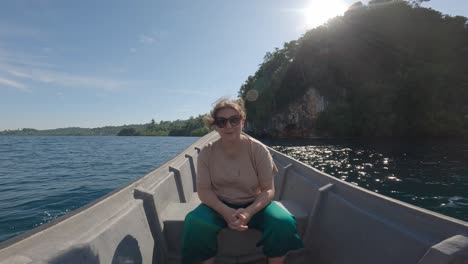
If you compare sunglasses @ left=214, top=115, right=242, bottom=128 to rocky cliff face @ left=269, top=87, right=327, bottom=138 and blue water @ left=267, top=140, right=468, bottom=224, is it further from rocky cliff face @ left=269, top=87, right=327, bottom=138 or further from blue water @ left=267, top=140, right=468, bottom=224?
rocky cliff face @ left=269, top=87, right=327, bottom=138

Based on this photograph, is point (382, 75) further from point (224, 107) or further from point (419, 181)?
point (224, 107)

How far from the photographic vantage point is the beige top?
8.21 feet

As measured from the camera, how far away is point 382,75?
51781 millimetres

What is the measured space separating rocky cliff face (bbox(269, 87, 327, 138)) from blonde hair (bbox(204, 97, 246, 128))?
52.5 m

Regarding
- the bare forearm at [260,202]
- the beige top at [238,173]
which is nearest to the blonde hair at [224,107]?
the beige top at [238,173]

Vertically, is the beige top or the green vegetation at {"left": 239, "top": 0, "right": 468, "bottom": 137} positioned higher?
the green vegetation at {"left": 239, "top": 0, "right": 468, "bottom": 137}

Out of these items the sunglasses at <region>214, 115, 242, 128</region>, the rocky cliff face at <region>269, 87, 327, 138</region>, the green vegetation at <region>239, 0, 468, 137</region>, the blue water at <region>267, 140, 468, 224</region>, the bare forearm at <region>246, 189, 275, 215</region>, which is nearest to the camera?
the bare forearm at <region>246, 189, 275, 215</region>

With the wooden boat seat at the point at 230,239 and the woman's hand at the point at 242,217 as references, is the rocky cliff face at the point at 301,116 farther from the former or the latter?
the woman's hand at the point at 242,217

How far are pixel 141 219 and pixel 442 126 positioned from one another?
5096 cm

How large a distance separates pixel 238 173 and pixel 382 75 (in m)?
57.9

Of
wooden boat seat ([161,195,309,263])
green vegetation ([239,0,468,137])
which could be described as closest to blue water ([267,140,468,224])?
wooden boat seat ([161,195,309,263])

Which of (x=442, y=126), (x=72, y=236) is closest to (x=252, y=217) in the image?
(x=72, y=236)

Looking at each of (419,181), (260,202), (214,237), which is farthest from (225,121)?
(419,181)

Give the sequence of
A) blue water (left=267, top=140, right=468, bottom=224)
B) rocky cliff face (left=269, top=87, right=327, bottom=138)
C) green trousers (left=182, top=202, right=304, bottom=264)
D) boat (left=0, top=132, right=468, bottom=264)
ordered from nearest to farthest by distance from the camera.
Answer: boat (left=0, top=132, right=468, bottom=264), green trousers (left=182, top=202, right=304, bottom=264), blue water (left=267, top=140, right=468, bottom=224), rocky cliff face (left=269, top=87, right=327, bottom=138)
